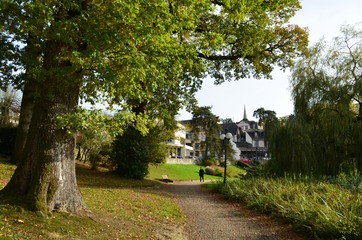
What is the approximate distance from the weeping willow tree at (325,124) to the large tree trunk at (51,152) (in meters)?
13.5

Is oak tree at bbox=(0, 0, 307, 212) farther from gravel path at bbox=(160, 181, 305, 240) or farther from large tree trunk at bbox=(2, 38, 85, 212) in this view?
gravel path at bbox=(160, 181, 305, 240)

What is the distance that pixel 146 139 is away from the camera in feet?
70.1

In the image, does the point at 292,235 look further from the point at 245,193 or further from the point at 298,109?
the point at 298,109

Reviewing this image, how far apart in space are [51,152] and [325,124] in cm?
1655

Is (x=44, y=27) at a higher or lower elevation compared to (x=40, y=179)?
higher

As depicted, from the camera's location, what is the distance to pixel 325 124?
17141 mm

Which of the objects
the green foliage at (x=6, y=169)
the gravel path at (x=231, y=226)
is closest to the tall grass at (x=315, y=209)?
the gravel path at (x=231, y=226)

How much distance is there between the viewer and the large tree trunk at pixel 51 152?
19.8 feet

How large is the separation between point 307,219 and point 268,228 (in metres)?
1.12

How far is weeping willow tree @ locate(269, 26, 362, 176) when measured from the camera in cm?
1617

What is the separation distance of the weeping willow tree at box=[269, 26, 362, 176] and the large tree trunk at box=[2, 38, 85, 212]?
13519mm

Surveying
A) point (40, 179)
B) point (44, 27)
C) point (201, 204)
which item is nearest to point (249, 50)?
point (201, 204)

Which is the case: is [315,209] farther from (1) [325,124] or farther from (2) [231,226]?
(1) [325,124]

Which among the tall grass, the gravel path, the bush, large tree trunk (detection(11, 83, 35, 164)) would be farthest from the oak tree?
the bush
